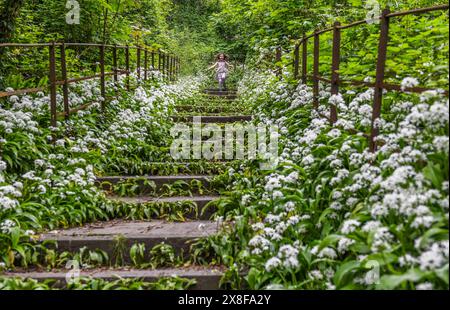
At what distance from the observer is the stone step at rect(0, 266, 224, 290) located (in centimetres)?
394

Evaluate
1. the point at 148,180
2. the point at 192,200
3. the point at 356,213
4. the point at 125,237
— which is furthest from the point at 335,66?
the point at 125,237

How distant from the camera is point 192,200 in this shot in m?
5.51

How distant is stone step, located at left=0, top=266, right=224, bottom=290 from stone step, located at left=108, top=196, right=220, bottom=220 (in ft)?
3.91

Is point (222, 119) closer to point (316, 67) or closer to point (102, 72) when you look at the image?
point (102, 72)

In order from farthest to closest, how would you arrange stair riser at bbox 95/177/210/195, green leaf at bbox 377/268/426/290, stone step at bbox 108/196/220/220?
stair riser at bbox 95/177/210/195 < stone step at bbox 108/196/220/220 < green leaf at bbox 377/268/426/290

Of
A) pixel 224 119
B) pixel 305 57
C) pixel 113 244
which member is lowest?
pixel 113 244

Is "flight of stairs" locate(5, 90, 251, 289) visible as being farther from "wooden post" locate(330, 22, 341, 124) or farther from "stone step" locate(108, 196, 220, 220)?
"wooden post" locate(330, 22, 341, 124)

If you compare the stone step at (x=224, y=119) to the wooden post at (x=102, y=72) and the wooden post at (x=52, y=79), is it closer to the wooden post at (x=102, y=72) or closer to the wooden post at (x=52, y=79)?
the wooden post at (x=102, y=72)

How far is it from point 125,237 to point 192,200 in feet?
3.89

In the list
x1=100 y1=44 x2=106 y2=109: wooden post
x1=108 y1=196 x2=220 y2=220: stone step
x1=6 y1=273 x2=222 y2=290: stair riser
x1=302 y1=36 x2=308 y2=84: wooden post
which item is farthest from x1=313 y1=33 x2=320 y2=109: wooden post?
x1=100 y1=44 x2=106 y2=109: wooden post

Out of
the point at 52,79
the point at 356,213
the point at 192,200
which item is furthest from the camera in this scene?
the point at 52,79
